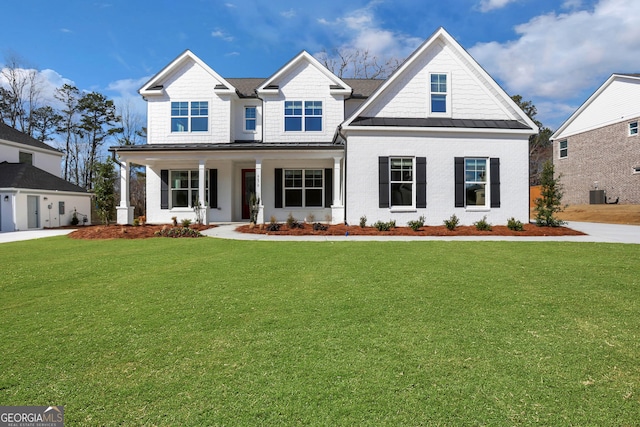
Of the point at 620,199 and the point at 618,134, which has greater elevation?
the point at 618,134

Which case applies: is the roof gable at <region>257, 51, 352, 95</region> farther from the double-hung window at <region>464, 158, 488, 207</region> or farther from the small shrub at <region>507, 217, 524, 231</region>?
the small shrub at <region>507, 217, 524, 231</region>

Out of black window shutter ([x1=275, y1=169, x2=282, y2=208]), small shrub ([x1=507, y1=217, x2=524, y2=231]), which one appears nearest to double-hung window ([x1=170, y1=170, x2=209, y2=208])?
black window shutter ([x1=275, y1=169, x2=282, y2=208])

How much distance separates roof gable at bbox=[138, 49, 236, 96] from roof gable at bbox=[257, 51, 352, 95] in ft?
5.78

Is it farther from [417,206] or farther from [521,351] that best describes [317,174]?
[521,351]

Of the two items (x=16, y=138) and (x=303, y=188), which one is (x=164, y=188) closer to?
(x=303, y=188)

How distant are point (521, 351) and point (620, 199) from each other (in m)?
25.4

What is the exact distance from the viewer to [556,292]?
4996 mm

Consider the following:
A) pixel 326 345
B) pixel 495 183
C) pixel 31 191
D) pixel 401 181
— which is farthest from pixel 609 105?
pixel 31 191

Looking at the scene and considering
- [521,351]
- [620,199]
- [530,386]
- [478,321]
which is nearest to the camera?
[530,386]

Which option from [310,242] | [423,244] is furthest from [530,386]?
[310,242]

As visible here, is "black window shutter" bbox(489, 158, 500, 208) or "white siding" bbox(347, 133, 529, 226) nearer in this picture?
"white siding" bbox(347, 133, 529, 226)

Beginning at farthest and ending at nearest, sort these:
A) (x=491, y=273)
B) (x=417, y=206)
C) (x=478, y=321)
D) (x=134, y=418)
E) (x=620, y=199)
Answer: (x=620, y=199)
(x=417, y=206)
(x=491, y=273)
(x=478, y=321)
(x=134, y=418)

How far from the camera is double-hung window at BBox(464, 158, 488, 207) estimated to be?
13.8m

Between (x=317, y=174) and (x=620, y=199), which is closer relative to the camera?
(x=317, y=174)
